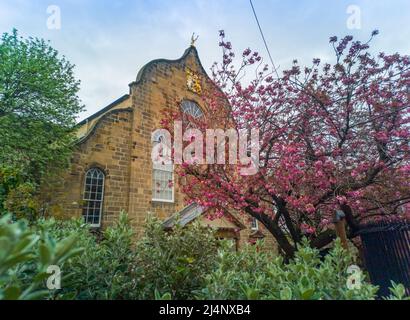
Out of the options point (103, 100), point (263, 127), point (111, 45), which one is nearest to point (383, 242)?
point (263, 127)

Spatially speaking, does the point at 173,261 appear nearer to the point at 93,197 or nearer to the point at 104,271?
the point at 104,271

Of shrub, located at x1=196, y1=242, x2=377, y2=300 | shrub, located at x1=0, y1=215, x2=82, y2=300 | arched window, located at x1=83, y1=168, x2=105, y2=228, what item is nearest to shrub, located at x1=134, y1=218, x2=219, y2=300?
shrub, located at x1=196, y1=242, x2=377, y2=300

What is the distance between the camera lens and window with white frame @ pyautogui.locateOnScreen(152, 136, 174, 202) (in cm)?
1202

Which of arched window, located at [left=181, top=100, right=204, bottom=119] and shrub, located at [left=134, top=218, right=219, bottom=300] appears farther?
arched window, located at [left=181, top=100, right=204, bottom=119]

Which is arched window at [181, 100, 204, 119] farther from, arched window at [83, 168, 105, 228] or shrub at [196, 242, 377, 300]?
shrub at [196, 242, 377, 300]

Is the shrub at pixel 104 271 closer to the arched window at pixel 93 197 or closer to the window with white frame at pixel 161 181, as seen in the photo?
the arched window at pixel 93 197

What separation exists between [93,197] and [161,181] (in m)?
3.22

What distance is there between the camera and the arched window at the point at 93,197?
9.89 metres

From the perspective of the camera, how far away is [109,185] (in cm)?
1049

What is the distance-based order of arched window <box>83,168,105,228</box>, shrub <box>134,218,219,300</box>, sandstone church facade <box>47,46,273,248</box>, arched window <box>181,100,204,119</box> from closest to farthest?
shrub <box>134,218,219,300</box>, sandstone church facade <box>47,46,273,248</box>, arched window <box>83,168,105,228</box>, arched window <box>181,100,204,119</box>

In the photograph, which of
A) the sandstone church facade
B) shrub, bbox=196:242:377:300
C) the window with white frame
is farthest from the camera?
the window with white frame

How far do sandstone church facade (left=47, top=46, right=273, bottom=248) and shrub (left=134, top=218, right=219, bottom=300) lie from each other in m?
5.82

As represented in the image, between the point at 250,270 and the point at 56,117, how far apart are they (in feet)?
27.6
